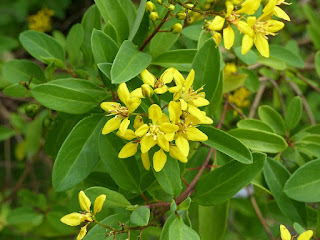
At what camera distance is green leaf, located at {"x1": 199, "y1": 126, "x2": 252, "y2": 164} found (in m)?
1.27

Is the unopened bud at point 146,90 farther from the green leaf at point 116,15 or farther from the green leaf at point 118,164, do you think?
the green leaf at point 116,15

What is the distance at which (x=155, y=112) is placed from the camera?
1.18m

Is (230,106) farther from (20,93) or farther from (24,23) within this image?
(24,23)

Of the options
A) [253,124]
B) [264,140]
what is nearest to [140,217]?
[264,140]

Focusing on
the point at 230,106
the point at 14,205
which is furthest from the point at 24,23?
the point at 230,106

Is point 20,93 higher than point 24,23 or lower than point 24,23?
higher

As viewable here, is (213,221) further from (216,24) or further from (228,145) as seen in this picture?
(216,24)

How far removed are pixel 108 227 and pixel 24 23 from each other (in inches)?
122

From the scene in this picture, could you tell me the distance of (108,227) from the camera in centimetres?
122

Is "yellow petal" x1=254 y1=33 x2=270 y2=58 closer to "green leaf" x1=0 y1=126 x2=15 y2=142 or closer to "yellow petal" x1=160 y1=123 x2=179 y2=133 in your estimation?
"yellow petal" x1=160 y1=123 x2=179 y2=133

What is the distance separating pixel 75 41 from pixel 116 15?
391 mm

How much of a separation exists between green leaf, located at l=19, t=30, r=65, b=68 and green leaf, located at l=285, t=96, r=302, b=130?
1.11 m

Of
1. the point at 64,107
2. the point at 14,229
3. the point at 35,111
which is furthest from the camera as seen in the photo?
the point at 14,229

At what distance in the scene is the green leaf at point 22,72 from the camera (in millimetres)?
1682
